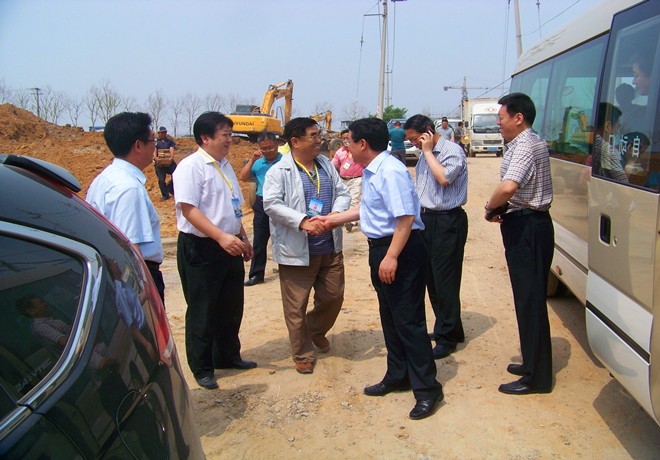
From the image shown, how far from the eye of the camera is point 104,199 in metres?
3.33

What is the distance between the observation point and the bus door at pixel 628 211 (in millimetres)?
2691

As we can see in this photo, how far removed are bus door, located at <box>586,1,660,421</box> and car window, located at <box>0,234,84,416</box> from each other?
8.30ft

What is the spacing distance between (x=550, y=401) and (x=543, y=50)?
4210 mm

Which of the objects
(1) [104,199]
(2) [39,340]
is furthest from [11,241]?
(1) [104,199]

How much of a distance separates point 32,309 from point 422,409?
114 inches

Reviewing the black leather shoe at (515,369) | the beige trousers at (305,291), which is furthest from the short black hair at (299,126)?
the black leather shoe at (515,369)

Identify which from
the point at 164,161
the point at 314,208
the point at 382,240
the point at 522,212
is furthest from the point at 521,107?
the point at 164,161

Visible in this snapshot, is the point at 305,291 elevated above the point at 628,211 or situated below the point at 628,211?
below

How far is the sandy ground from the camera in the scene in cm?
335

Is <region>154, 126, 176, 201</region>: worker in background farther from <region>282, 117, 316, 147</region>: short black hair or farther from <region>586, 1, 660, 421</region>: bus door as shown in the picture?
<region>586, 1, 660, 421</region>: bus door

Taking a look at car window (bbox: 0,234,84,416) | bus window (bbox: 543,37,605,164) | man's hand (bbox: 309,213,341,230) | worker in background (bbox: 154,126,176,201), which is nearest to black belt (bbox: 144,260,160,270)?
man's hand (bbox: 309,213,341,230)

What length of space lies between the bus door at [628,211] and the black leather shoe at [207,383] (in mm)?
2713

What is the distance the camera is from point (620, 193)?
3059 millimetres

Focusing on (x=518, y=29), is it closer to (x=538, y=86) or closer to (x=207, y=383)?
(x=538, y=86)
